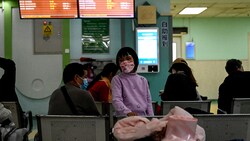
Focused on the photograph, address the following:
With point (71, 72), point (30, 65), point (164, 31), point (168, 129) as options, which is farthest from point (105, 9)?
point (168, 129)

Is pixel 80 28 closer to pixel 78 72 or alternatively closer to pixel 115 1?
pixel 115 1

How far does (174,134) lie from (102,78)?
122 inches

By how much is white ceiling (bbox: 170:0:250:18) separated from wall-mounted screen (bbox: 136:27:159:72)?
8.98 ft

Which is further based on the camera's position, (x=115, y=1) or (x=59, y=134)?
(x=115, y=1)

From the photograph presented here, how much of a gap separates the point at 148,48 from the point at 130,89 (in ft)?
11.1

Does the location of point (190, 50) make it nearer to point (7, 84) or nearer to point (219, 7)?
point (219, 7)

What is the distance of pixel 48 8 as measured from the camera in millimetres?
5754

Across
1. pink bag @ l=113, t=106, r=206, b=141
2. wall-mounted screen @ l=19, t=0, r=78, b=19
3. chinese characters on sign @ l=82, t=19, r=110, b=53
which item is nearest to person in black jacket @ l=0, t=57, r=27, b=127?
wall-mounted screen @ l=19, t=0, r=78, b=19

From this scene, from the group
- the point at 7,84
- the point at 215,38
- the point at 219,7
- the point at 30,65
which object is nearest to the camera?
the point at 7,84

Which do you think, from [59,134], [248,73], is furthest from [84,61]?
[59,134]

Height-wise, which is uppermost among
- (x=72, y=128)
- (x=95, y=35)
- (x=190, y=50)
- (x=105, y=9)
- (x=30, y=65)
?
(x=105, y=9)

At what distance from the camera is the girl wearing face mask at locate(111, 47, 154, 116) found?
10.1ft

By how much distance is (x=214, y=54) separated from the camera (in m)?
12.1

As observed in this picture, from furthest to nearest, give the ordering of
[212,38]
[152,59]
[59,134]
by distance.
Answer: [212,38]
[152,59]
[59,134]
